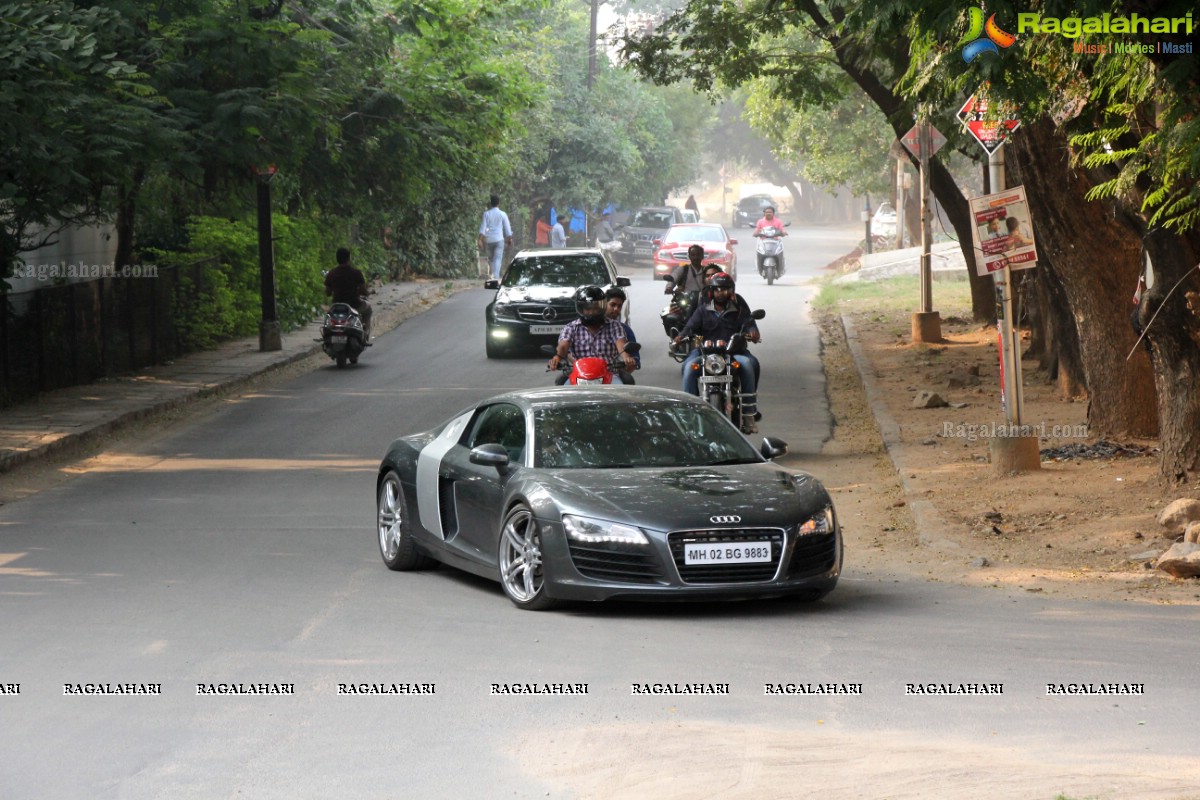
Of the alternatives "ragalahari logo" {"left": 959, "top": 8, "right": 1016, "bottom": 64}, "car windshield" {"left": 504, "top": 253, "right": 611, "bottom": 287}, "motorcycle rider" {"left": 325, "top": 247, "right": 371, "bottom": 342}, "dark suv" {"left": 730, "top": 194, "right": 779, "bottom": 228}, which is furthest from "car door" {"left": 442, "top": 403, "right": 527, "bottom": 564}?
"dark suv" {"left": 730, "top": 194, "right": 779, "bottom": 228}

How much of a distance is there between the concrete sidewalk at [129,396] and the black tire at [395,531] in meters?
6.52

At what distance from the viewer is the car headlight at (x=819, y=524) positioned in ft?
30.3

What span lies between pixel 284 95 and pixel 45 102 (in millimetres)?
6326

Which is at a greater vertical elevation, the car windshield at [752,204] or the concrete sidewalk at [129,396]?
the car windshield at [752,204]

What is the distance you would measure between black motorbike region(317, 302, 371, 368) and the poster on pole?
13.5 metres

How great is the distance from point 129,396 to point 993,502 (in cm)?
1254

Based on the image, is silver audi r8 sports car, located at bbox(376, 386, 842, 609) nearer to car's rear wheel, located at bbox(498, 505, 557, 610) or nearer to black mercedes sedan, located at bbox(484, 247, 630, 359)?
car's rear wheel, located at bbox(498, 505, 557, 610)

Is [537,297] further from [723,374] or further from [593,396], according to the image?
[593,396]

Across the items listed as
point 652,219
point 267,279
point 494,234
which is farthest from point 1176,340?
point 652,219

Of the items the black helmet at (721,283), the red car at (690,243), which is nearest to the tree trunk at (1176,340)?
the black helmet at (721,283)

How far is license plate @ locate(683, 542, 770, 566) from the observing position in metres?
8.97

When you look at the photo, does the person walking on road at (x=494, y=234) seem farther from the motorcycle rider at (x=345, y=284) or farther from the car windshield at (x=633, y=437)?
the car windshield at (x=633, y=437)

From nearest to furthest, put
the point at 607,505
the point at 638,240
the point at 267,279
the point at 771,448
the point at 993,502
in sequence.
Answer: the point at 607,505 < the point at 771,448 < the point at 993,502 < the point at 267,279 < the point at 638,240

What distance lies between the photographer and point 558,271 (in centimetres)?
2753
